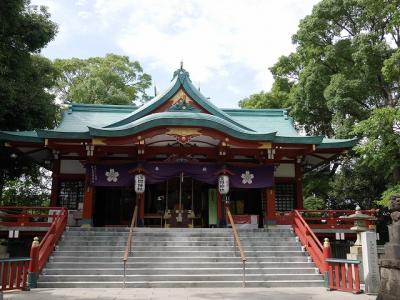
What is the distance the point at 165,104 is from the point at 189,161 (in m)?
2.82

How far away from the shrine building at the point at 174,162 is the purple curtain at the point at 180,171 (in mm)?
39

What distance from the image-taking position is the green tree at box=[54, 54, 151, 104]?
102 ft

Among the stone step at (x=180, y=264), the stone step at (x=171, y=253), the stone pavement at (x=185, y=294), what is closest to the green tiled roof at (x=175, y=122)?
the stone step at (x=171, y=253)

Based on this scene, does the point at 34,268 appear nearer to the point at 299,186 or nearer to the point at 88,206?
the point at 88,206

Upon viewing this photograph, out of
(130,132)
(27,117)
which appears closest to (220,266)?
(130,132)

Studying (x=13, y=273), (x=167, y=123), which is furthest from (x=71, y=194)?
(x=13, y=273)

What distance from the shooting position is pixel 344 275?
980 centimetres

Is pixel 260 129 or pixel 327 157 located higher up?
pixel 260 129

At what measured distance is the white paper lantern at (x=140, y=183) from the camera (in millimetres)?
14805

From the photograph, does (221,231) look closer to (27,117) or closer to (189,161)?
(189,161)

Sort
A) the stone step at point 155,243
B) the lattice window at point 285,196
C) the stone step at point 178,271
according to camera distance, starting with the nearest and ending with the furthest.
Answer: the stone step at point 178,271 → the stone step at point 155,243 → the lattice window at point 285,196

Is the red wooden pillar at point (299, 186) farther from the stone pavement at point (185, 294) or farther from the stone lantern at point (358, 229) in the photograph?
the stone pavement at point (185, 294)

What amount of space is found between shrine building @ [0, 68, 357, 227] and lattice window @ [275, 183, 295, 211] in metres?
0.04

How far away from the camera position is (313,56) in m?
22.8
